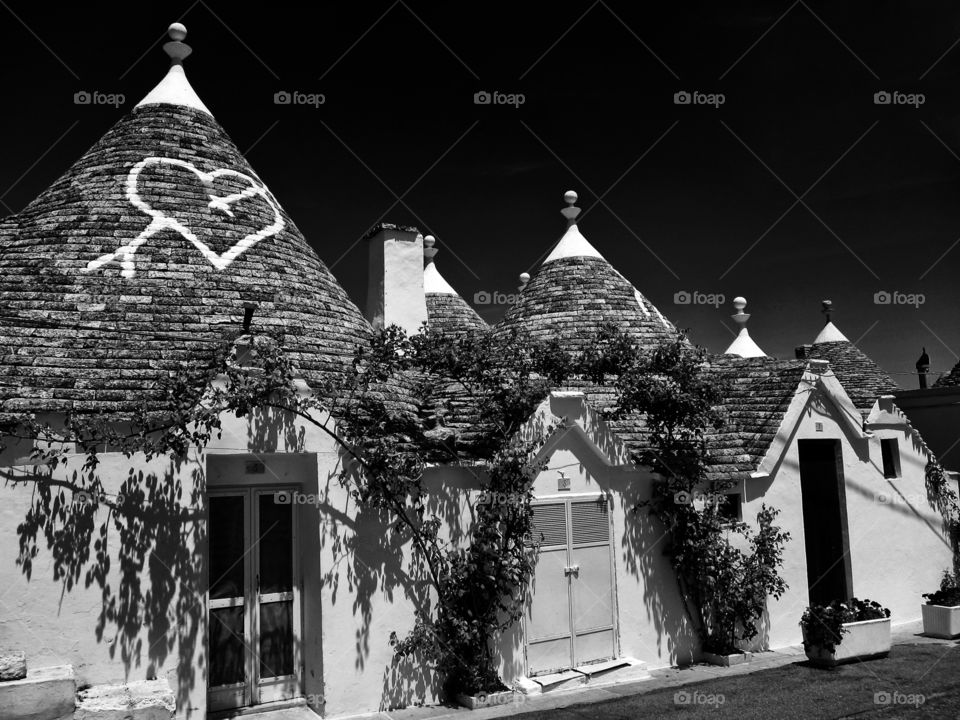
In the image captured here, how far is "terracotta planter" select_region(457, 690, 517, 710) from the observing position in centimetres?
907

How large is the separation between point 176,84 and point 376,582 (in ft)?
29.3

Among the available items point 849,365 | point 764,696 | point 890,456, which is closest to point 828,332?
point 849,365

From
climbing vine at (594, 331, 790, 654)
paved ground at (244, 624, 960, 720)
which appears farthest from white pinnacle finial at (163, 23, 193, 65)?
paved ground at (244, 624, 960, 720)

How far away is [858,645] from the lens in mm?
11266

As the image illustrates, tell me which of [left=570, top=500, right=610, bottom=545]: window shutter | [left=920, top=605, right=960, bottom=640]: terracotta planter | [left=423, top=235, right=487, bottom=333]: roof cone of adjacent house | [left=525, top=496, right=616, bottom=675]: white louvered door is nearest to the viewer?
[left=525, top=496, right=616, bottom=675]: white louvered door

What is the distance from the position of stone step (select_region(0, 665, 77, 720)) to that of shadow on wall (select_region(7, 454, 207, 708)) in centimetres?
78

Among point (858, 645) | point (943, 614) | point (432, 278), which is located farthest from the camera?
point (432, 278)

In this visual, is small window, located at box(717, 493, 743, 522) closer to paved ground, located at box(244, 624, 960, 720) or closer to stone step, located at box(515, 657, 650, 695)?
paved ground, located at box(244, 624, 960, 720)

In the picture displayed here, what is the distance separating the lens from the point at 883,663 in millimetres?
11305

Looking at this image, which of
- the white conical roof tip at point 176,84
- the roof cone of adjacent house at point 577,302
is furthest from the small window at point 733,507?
the white conical roof tip at point 176,84

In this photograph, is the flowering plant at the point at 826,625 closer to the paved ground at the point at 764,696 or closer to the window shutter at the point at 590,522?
the paved ground at the point at 764,696

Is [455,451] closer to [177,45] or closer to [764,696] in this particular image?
[764,696]

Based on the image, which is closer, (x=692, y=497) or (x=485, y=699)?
(x=485, y=699)

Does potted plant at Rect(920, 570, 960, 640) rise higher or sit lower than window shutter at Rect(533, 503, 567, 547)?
lower
